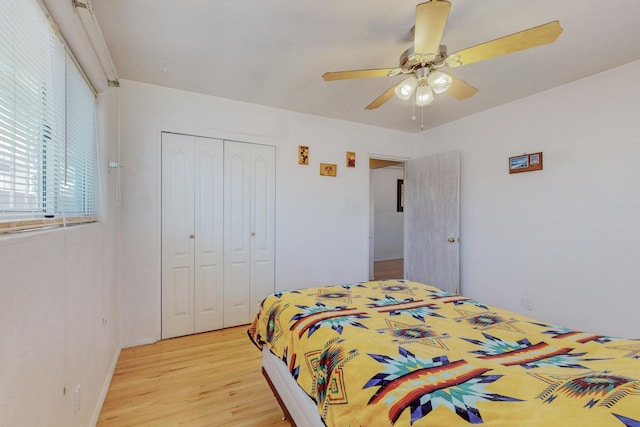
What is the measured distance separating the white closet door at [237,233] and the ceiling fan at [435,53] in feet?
5.50

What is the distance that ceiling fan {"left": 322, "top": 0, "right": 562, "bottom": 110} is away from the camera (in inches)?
50.8

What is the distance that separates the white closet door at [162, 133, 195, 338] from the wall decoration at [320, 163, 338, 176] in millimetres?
1523

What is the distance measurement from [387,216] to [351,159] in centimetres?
392

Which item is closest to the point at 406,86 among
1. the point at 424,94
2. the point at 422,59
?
the point at 424,94

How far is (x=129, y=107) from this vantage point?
2648 millimetres

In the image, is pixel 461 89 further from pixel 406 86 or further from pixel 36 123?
pixel 36 123

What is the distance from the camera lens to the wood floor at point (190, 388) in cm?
174

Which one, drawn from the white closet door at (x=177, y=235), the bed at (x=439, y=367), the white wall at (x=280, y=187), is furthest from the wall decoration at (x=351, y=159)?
the bed at (x=439, y=367)

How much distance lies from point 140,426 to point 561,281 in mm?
3563

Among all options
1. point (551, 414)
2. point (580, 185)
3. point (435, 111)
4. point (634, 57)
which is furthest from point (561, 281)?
point (551, 414)

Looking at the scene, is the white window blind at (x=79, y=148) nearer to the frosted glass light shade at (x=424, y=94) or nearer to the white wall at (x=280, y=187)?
the white wall at (x=280, y=187)

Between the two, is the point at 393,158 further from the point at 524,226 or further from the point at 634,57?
the point at 634,57

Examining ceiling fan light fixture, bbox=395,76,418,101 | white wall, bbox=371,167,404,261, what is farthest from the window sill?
white wall, bbox=371,167,404,261

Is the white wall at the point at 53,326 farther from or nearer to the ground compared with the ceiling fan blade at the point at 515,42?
nearer to the ground
